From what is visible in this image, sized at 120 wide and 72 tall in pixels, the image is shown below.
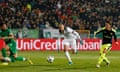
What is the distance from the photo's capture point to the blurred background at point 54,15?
146 feet

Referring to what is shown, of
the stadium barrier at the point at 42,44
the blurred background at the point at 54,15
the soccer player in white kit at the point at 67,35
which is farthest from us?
the blurred background at the point at 54,15

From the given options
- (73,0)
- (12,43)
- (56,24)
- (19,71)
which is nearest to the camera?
(19,71)

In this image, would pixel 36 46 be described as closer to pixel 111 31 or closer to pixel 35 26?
pixel 35 26

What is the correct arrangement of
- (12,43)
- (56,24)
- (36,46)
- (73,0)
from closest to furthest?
1. (12,43)
2. (36,46)
3. (56,24)
4. (73,0)

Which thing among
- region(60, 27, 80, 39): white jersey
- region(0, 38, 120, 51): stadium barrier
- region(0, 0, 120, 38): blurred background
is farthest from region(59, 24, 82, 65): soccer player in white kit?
region(0, 0, 120, 38): blurred background

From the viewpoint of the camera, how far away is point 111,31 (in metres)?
23.1

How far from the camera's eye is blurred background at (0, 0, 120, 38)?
44.6 m

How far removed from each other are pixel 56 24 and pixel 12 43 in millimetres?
23323

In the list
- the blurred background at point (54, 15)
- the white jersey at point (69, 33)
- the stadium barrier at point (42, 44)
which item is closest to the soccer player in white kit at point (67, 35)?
the white jersey at point (69, 33)

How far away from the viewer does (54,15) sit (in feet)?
155

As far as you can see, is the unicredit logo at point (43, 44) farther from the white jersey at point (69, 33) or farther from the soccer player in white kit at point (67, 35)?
the white jersey at point (69, 33)

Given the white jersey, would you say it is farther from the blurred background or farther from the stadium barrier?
the blurred background

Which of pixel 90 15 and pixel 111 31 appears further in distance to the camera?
pixel 90 15

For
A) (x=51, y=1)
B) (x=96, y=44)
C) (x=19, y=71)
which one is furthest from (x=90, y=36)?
(x=19, y=71)
